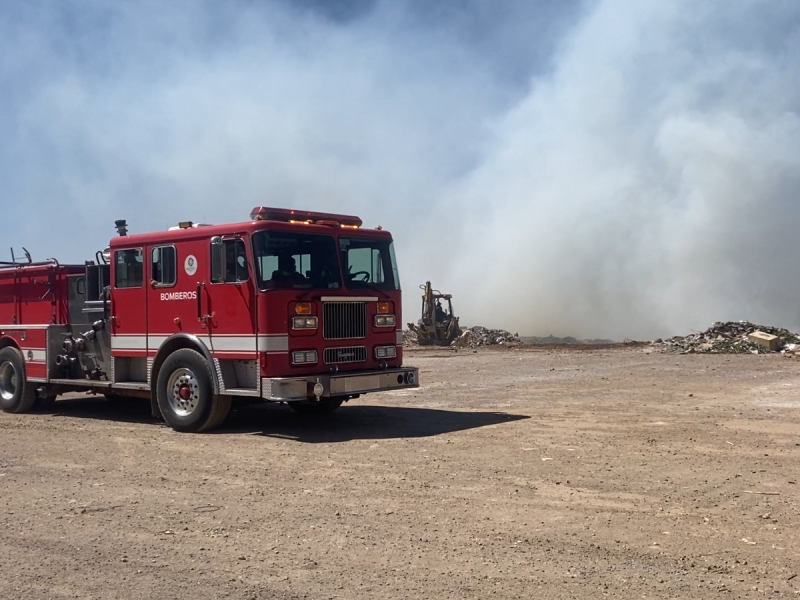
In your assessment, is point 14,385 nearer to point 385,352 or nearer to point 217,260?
point 217,260

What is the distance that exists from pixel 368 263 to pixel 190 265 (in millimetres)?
2372

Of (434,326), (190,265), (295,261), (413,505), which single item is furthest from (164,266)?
(434,326)

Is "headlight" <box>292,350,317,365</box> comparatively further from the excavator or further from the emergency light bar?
the excavator

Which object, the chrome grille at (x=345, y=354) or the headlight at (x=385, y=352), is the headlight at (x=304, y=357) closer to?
the chrome grille at (x=345, y=354)

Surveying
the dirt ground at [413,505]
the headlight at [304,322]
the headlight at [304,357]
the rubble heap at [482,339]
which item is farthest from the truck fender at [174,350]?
the rubble heap at [482,339]

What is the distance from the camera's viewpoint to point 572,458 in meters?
8.95

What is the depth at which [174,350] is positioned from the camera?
1177 centimetres

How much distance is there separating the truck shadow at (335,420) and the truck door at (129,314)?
97 centimetres

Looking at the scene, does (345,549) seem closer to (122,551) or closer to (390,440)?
(122,551)

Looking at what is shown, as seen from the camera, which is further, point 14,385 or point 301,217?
point 14,385

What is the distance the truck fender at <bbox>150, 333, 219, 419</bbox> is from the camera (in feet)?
36.3

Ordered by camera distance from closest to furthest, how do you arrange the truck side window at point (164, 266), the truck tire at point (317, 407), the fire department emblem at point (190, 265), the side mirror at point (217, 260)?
the side mirror at point (217, 260) → the fire department emblem at point (190, 265) → the truck side window at point (164, 266) → the truck tire at point (317, 407)

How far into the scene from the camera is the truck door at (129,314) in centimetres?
1216

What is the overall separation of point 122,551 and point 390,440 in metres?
4.90
